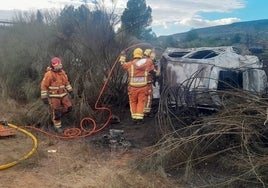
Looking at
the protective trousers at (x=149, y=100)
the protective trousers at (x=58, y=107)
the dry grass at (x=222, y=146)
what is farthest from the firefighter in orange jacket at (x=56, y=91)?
the dry grass at (x=222, y=146)

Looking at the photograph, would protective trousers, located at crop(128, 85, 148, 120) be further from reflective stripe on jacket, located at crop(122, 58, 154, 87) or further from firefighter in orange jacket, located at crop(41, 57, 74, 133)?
firefighter in orange jacket, located at crop(41, 57, 74, 133)

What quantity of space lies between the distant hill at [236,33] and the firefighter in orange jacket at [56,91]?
3.95 metres

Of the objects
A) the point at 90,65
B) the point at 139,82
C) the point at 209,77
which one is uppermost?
the point at 90,65

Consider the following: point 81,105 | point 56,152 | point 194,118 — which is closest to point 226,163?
point 194,118

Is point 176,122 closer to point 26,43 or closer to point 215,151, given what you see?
point 215,151

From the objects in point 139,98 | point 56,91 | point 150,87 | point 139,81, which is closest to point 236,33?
point 150,87

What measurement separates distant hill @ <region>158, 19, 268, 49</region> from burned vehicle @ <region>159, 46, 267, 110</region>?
1.40ft

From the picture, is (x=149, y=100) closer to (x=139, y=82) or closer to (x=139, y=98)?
(x=139, y=98)

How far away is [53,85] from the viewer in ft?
27.7

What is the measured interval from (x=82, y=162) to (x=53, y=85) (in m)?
2.52

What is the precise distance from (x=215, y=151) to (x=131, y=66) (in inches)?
120

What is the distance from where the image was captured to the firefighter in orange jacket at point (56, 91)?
8398 millimetres

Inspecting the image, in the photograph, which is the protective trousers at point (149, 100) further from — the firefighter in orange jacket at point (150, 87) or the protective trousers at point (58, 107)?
the protective trousers at point (58, 107)

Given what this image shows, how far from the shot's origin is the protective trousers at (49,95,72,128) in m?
8.52
